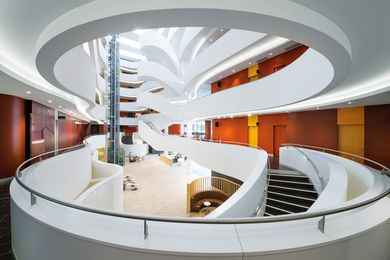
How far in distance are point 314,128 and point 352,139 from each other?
6.23ft

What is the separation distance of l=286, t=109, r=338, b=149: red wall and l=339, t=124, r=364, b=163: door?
28cm

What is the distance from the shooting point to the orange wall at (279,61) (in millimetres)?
10744

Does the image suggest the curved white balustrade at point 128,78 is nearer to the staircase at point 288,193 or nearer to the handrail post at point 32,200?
the staircase at point 288,193

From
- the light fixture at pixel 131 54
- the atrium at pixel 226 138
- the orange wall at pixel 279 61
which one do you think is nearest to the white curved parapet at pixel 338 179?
the atrium at pixel 226 138

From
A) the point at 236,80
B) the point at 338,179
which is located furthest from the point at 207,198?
the point at 236,80

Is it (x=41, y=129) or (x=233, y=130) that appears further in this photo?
(x=233, y=130)

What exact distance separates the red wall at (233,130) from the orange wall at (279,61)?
13.1ft

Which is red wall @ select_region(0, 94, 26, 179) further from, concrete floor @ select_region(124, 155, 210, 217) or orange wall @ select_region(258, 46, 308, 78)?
orange wall @ select_region(258, 46, 308, 78)

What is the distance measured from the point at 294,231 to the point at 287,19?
2.97 m

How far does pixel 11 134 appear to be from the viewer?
8.72 m

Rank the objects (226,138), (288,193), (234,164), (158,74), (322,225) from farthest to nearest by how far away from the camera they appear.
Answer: (158,74) → (226,138) → (234,164) → (288,193) → (322,225)

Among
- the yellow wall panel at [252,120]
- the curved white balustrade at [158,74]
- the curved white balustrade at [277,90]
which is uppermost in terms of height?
the curved white balustrade at [158,74]

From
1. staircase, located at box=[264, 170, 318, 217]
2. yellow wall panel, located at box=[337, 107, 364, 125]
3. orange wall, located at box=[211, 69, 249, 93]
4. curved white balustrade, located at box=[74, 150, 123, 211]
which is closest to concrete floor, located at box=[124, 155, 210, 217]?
curved white balustrade, located at box=[74, 150, 123, 211]

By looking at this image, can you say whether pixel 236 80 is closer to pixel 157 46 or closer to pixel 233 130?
pixel 233 130
